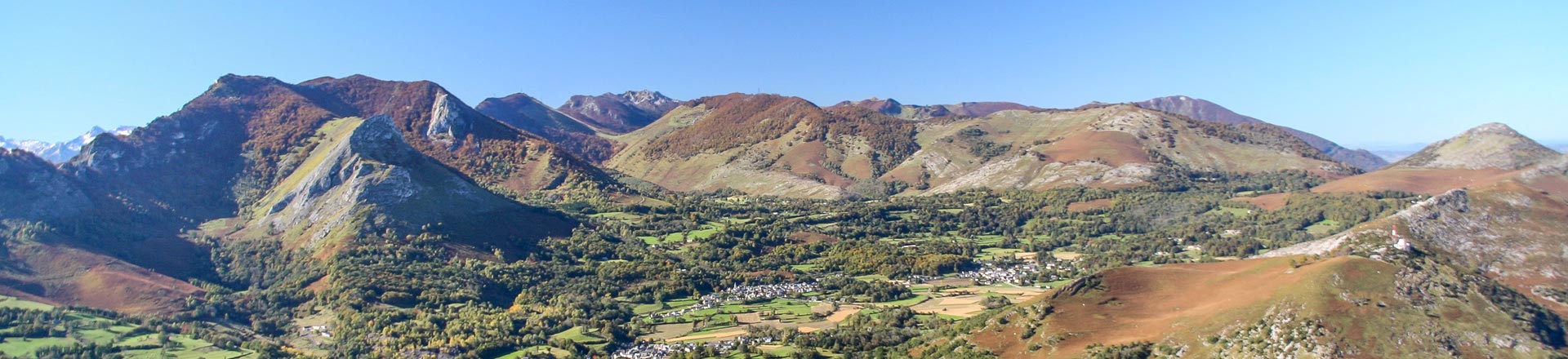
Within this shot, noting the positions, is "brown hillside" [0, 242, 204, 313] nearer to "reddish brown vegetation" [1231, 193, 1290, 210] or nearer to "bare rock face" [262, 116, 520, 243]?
"bare rock face" [262, 116, 520, 243]

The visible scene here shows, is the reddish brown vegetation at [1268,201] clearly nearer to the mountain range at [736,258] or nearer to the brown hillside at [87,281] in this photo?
the mountain range at [736,258]

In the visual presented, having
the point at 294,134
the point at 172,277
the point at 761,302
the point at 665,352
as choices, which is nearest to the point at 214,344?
the point at 172,277

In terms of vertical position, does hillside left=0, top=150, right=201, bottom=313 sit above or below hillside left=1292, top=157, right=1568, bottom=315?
below

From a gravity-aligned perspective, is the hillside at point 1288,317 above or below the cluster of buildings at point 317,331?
above

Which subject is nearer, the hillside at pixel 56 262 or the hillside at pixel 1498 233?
the hillside at pixel 1498 233

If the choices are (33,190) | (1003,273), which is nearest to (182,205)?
(33,190)

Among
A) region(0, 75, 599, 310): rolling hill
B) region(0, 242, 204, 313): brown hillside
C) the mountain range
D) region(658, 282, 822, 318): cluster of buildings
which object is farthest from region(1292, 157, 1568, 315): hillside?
region(0, 242, 204, 313): brown hillside

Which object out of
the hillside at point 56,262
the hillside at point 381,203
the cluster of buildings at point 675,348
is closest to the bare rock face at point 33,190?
the hillside at point 56,262

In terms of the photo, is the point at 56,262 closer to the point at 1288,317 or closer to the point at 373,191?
the point at 373,191
